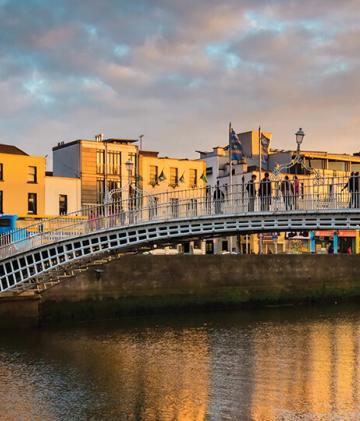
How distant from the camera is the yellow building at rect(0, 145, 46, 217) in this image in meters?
39.8

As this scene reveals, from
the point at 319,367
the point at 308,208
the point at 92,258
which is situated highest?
the point at 308,208

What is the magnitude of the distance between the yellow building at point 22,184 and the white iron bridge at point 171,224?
11816mm

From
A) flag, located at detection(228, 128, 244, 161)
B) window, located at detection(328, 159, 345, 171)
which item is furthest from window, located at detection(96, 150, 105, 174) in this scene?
window, located at detection(328, 159, 345, 171)

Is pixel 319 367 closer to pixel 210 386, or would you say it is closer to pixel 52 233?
pixel 210 386

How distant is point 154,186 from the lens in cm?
4662

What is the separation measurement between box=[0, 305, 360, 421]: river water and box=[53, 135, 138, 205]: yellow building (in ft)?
49.7

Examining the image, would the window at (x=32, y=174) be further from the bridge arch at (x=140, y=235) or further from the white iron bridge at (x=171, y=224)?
the bridge arch at (x=140, y=235)

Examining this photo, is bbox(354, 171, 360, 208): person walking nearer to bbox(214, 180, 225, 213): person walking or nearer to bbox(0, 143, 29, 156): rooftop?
Answer: bbox(214, 180, 225, 213): person walking

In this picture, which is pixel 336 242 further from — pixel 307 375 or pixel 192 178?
pixel 307 375

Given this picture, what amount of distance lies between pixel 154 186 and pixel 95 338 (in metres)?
22.0

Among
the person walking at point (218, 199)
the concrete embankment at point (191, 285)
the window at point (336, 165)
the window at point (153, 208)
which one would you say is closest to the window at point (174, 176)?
the concrete embankment at point (191, 285)

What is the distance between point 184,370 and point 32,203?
22.1 meters

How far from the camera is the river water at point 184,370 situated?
54.0 feet

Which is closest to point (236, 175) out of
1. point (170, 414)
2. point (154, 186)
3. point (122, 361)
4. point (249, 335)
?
point (154, 186)
